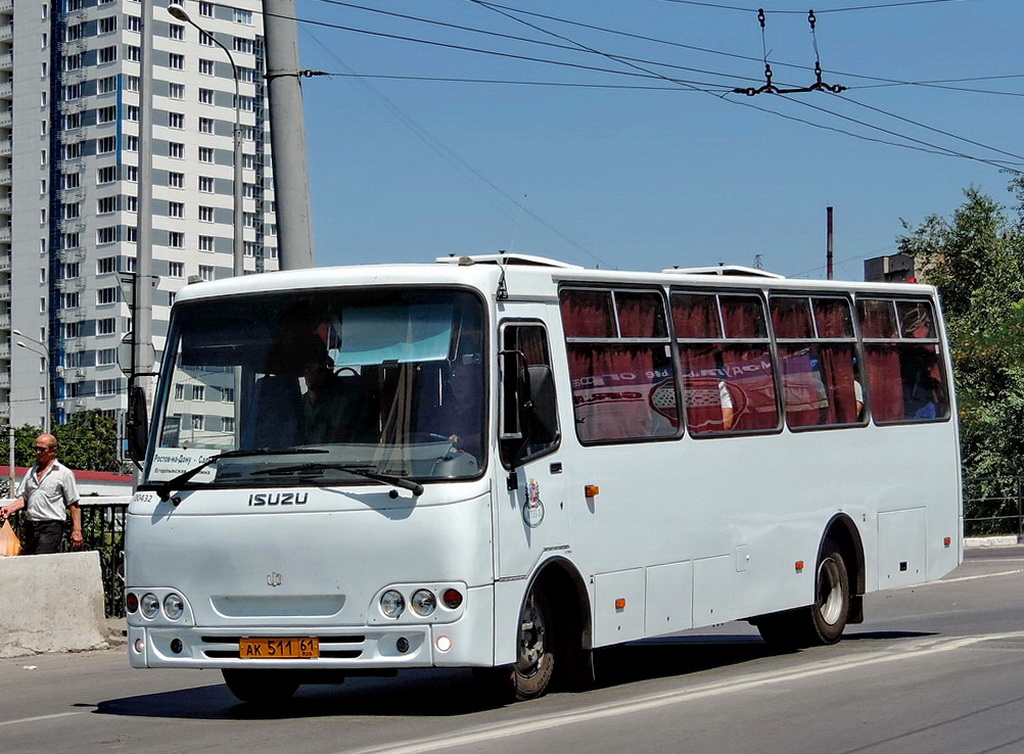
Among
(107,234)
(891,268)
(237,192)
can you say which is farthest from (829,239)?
(107,234)

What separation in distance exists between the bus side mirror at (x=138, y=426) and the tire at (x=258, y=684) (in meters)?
1.54

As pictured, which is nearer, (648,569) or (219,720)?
(219,720)

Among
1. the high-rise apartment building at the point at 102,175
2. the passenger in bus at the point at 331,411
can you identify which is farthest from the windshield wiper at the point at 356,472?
the high-rise apartment building at the point at 102,175

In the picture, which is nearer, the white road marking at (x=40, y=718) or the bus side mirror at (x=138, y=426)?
the bus side mirror at (x=138, y=426)

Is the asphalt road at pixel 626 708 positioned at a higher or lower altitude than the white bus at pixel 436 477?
lower

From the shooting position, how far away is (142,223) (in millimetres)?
24031

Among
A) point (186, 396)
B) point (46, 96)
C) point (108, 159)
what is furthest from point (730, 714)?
point (46, 96)

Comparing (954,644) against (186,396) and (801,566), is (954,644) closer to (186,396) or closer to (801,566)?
(801,566)

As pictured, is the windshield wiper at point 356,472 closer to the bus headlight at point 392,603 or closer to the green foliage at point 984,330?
the bus headlight at point 392,603

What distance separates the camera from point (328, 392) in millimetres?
10750

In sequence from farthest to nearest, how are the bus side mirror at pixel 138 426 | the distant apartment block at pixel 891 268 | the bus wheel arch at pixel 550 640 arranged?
the distant apartment block at pixel 891 268, the bus side mirror at pixel 138 426, the bus wheel arch at pixel 550 640

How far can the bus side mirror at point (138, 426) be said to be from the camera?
11.2 metres

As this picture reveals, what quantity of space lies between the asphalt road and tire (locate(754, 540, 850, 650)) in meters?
0.23

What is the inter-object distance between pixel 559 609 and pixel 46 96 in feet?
417
